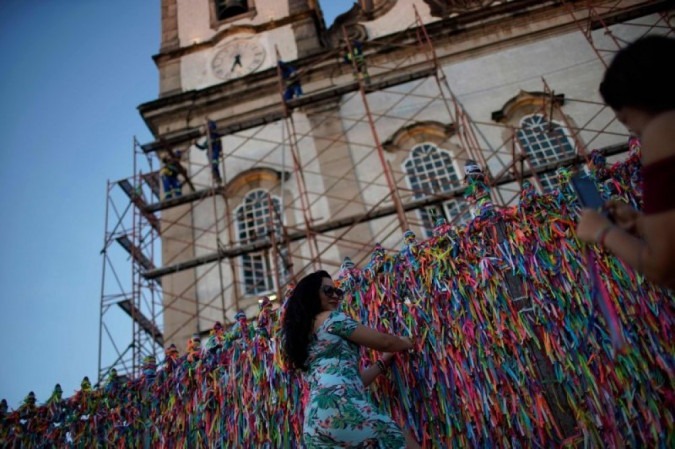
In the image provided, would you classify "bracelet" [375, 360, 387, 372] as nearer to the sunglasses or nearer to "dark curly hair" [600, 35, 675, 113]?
the sunglasses

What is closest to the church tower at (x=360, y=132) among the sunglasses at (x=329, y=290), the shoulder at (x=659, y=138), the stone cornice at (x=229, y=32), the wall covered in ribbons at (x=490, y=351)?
the stone cornice at (x=229, y=32)

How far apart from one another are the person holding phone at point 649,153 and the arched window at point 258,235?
29.8 ft

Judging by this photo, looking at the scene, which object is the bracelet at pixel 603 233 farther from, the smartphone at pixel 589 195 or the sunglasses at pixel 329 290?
the sunglasses at pixel 329 290

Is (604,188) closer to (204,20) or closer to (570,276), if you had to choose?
(570,276)

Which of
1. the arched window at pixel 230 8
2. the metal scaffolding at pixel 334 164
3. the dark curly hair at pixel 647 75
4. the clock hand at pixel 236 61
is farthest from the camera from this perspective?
the arched window at pixel 230 8

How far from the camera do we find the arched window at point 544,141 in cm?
1157

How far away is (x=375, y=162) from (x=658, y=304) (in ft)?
29.9

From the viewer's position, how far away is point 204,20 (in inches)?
649

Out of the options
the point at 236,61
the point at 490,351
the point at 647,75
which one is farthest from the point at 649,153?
the point at 236,61

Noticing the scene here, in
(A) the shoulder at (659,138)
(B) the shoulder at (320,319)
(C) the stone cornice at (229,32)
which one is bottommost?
(A) the shoulder at (659,138)

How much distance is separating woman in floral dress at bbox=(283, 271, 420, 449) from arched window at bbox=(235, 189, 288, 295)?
24.7ft

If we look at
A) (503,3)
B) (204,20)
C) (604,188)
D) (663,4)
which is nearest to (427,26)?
(503,3)

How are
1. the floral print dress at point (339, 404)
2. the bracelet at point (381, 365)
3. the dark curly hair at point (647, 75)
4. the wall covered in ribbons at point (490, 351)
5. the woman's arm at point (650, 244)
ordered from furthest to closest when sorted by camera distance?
the bracelet at point (381, 365) < the wall covered in ribbons at point (490, 351) < the floral print dress at point (339, 404) < the dark curly hair at point (647, 75) < the woman's arm at point (650, 244)

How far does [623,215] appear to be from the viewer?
7.11 feet
